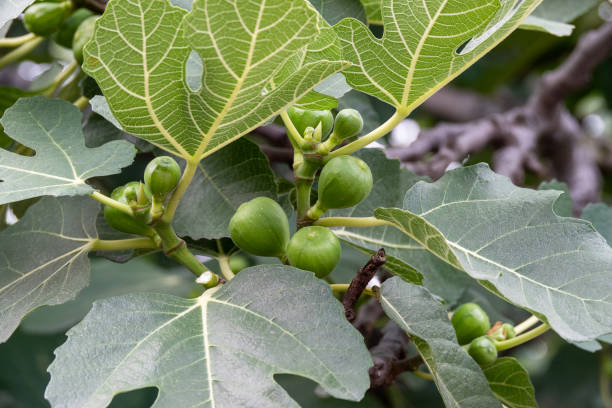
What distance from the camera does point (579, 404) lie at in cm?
236

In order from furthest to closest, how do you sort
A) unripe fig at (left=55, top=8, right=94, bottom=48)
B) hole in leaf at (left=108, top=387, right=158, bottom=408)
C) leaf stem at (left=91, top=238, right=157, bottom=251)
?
hole in leaf at (left=108, top=387, right=158, bottom=408) < unripe fig at (left=55, top=8, right=94, bottom=48) < leaf stem at (left=91, top=238, right=157, bottom=251)

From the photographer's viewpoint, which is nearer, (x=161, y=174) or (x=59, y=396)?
(x=59, y=396)

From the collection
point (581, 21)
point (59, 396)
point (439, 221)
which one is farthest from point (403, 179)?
point (581, 21)

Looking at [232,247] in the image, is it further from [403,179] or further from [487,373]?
[487,373]

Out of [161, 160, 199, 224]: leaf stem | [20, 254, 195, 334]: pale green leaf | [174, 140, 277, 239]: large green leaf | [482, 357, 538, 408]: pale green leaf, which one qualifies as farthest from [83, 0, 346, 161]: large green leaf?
[20, 254, 195, 334]: pale green leaf

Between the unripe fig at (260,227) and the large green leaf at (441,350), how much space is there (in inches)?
6.6

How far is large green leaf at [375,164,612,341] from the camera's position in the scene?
68cm

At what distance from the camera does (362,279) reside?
30.1 inches

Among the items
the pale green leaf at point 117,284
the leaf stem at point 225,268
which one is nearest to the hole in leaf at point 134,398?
the pale green leaf at point 117,284

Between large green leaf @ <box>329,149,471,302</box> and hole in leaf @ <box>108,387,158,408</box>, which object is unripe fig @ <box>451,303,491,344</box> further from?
hole in leaf @ <box>108,387,158,408</box>

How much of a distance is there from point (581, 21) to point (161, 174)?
271cm

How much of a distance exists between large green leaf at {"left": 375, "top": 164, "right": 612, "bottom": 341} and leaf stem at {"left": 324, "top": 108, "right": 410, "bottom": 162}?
87 mm

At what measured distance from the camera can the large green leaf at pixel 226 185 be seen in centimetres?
95

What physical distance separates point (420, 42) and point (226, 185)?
14.4 inches
